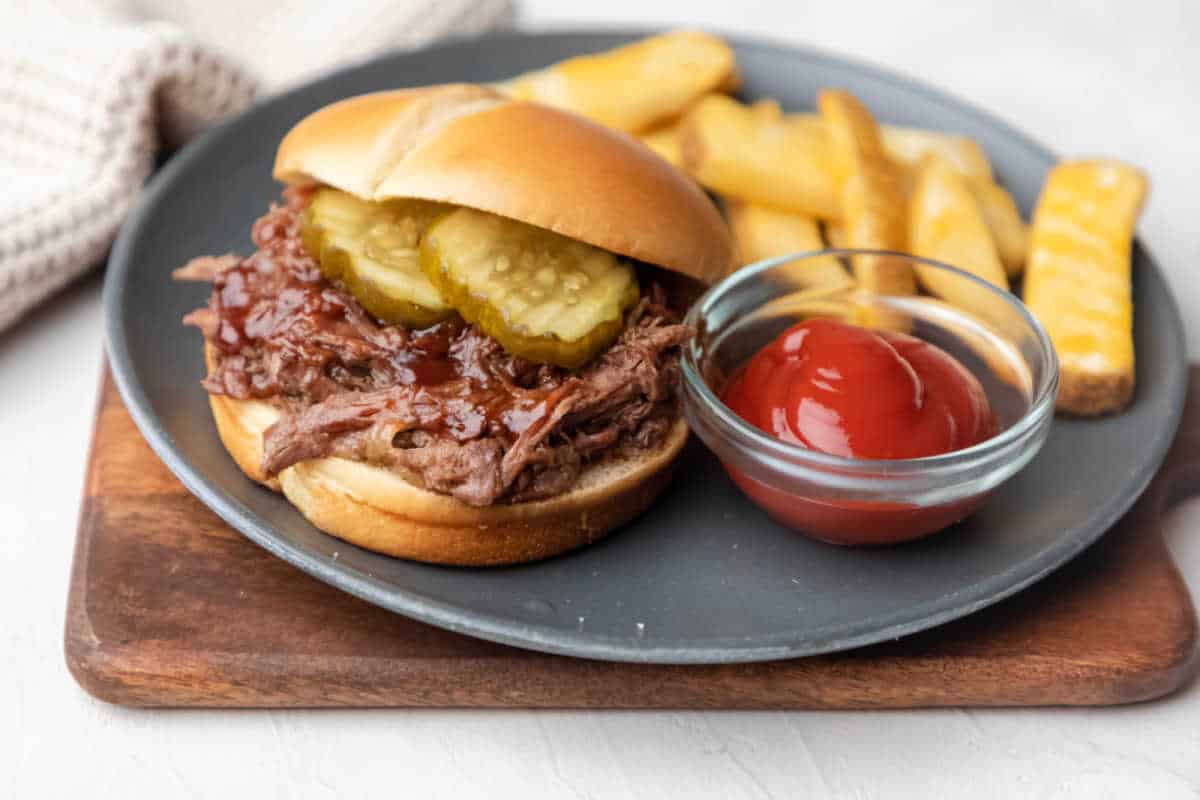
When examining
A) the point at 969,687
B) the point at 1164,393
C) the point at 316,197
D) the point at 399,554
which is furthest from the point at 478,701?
the point at 1164,393

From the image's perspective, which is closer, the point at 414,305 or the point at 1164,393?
the point at 414,305

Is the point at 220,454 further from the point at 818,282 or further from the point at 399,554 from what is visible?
the point at 818,282

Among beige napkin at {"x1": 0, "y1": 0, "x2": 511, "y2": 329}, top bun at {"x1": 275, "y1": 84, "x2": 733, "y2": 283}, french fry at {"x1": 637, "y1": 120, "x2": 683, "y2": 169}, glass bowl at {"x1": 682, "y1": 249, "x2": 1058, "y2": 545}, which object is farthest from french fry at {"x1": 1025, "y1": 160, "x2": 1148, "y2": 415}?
beige napkin at {"x1": 0, "y1": 0, "x2": 511, "y2": 329}

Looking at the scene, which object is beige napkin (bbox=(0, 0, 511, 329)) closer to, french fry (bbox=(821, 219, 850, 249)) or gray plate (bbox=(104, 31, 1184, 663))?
gray plate (bbox=(104, 31, 1184, 663))

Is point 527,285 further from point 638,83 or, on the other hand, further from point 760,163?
point 638,83

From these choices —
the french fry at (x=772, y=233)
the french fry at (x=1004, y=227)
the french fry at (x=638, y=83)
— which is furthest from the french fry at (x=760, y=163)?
the french fry at (x=1004, y=227)

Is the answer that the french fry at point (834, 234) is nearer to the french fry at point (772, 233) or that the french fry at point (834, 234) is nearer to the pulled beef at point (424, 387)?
the french fry at point (772, 233)
